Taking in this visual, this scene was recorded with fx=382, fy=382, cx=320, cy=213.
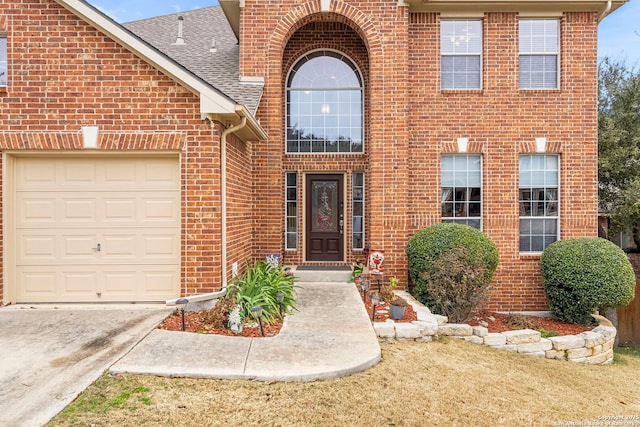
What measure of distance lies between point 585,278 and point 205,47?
Result: 10.6m

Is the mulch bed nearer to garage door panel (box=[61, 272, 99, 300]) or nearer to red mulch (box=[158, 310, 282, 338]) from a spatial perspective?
red mulch (box=[158, 310, 282, 338])

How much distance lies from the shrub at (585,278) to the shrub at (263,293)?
5.35 m

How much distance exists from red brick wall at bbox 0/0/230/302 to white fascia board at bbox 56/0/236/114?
0.65 ft

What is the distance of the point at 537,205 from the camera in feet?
29.1

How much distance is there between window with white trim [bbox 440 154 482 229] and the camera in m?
8.88

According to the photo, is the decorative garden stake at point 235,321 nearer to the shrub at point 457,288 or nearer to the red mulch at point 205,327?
the red mulch at point 205,327

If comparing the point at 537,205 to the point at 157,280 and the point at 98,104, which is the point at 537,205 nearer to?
the point at 157,280

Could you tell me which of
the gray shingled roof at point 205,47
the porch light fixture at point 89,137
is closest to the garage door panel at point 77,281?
the porch light fixture at point 89,137

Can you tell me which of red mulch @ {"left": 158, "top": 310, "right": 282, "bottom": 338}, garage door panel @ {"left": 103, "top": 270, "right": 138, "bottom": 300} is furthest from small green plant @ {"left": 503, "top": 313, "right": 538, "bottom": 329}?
garage door panel @ {"left": 103, "top": 270, "right": 138, "bottom": 300}

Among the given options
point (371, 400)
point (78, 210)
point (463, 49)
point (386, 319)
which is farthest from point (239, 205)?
point (463, 49)

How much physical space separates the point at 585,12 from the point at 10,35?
1142 cm

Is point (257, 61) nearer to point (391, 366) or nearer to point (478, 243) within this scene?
point (478, 243)

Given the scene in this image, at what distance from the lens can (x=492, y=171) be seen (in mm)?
8773

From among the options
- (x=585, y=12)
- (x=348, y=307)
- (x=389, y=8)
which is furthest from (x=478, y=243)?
(x=585, y=12)
